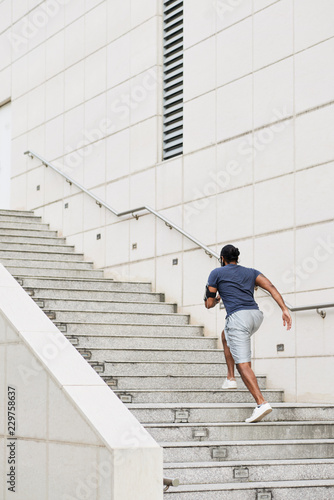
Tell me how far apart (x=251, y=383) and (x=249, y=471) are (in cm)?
88

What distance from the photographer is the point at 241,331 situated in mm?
7297

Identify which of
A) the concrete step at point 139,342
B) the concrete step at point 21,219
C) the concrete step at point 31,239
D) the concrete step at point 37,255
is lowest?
the concrete step at point 139,342

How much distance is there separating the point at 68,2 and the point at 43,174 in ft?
8.98

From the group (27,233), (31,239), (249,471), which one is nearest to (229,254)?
(249,471)

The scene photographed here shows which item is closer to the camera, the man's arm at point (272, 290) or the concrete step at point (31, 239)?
the man's arm at point (272, 290)

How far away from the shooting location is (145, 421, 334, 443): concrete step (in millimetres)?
6824

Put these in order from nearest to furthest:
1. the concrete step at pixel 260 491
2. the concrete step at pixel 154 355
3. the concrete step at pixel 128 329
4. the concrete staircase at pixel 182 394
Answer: the concrete step at pixel 260 491
the concrete staircase at pixel 182 394
the concrete step at pixel 154 355
the concrete step at pixel 128 329

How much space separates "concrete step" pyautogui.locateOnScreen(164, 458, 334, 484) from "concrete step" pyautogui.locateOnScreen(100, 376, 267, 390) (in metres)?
1.69

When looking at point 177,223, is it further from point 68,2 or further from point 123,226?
point 68,2

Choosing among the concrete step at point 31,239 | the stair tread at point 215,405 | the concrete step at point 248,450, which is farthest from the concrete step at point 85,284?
the concrete step at point 248,450

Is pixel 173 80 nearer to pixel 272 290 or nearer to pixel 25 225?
pixel 25 225

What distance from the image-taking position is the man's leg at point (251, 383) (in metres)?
6.99

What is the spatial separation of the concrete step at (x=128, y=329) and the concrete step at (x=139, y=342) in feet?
0.21

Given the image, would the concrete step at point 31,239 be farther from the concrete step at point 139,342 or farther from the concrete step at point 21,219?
the concrete step at point 139,342
